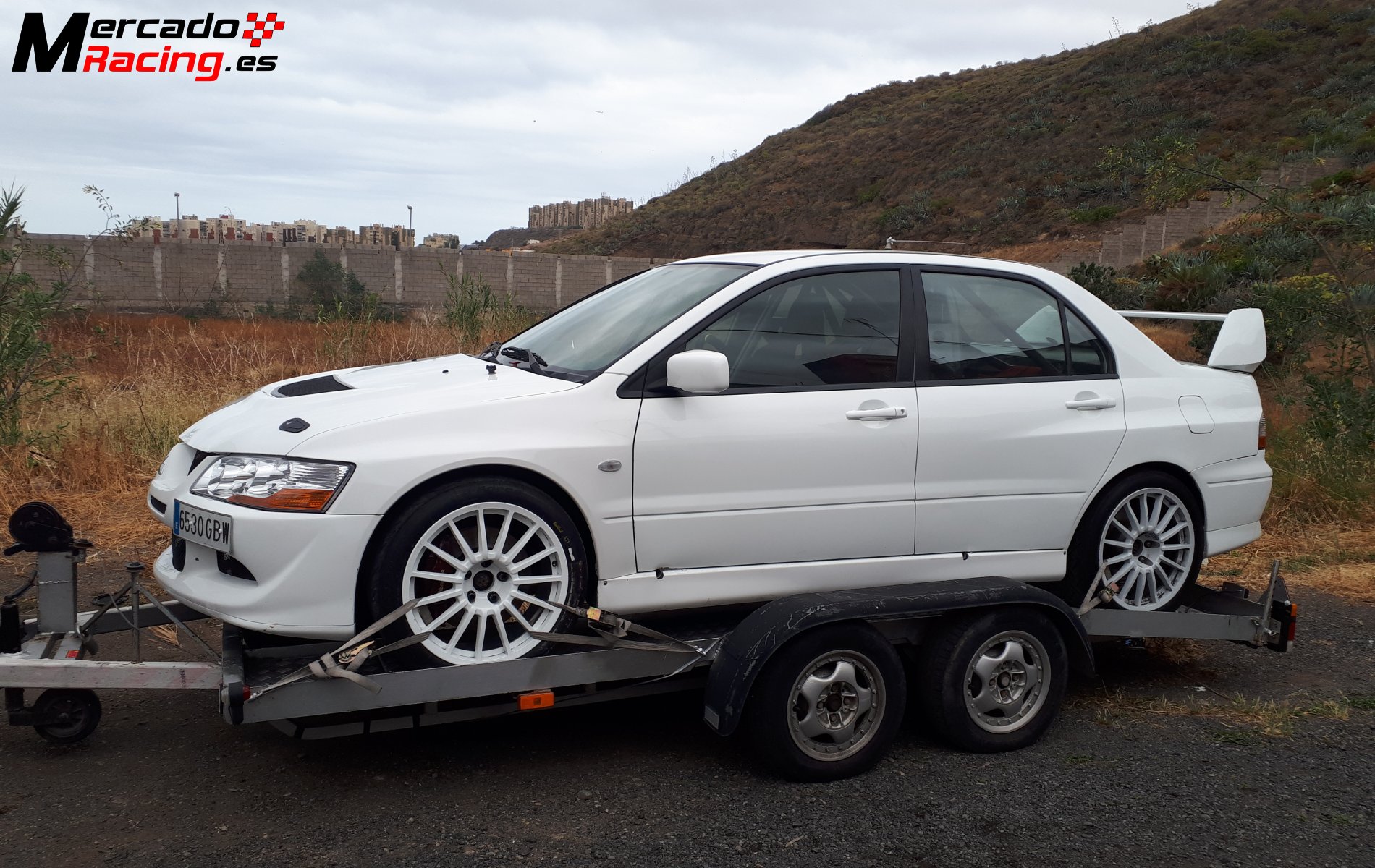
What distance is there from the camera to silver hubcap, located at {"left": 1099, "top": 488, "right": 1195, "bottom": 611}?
4.98 m

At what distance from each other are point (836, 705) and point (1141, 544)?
6.08 ft

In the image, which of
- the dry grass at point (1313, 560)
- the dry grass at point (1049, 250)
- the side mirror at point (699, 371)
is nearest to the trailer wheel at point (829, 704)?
the side mirror at point (699, 371)

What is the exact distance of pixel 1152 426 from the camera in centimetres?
493

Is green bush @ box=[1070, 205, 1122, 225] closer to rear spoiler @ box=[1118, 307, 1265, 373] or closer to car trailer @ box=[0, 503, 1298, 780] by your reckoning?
rear spoiler @ box=[1118, 307, 1265, 373]

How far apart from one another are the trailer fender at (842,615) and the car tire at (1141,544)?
50cm

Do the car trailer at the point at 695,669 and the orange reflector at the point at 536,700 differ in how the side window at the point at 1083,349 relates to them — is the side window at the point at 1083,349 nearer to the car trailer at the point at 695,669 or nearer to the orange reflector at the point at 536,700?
the car trailer at the point at 695,669

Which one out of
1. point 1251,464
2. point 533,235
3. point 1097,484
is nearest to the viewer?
point 1097,484

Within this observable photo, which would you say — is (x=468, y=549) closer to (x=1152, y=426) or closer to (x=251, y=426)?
(x=251, y=426)

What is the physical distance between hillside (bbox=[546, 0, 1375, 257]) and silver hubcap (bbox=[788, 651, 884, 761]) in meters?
34.4

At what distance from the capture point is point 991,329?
480 centimetres

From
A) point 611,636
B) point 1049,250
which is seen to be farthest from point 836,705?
point 1049,250

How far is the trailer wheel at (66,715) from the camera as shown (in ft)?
13.2

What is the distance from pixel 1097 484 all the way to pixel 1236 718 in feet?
3.88

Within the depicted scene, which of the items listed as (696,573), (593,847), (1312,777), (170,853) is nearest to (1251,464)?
(1312,777)
